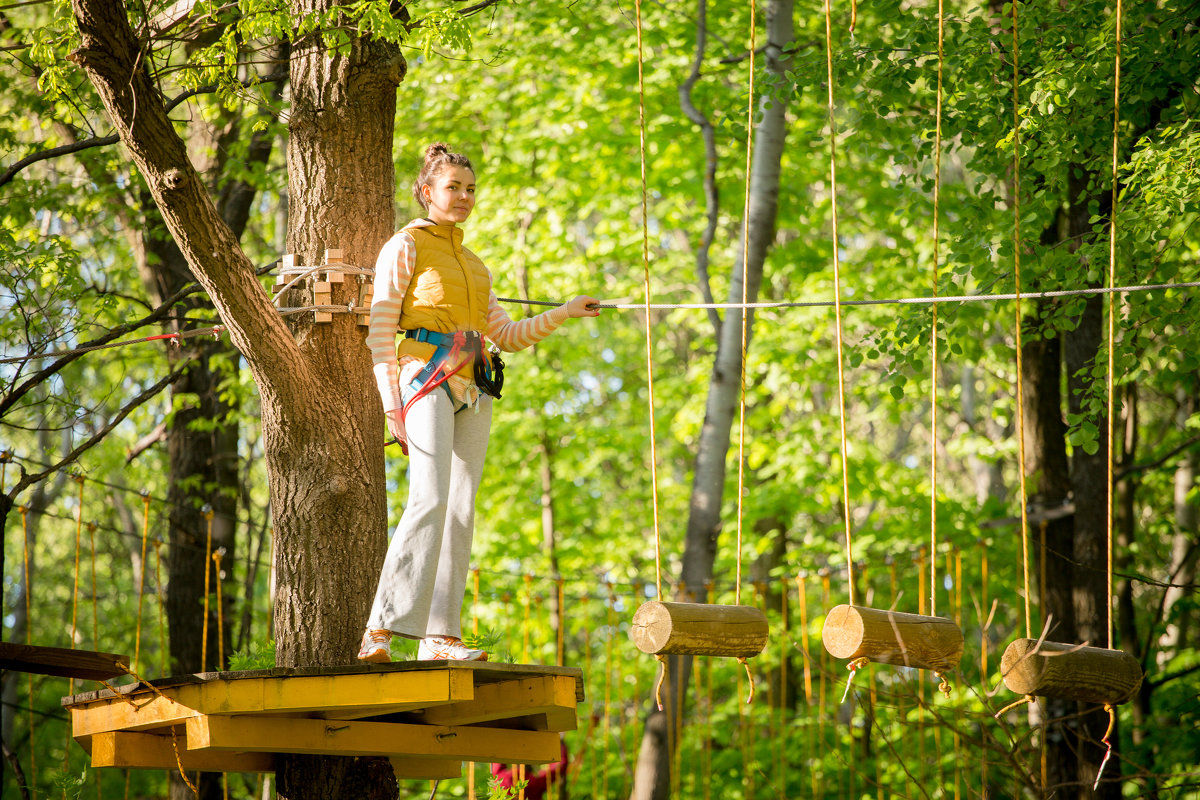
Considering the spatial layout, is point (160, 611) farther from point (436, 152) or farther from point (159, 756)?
point (436, 152)

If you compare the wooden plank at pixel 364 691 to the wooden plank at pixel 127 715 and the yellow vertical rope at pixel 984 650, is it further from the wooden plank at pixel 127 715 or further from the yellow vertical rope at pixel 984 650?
the yellow vertical rope at pixel 984 650

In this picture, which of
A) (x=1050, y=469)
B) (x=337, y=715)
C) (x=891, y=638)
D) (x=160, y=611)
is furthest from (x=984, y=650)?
(x=160, y=611)

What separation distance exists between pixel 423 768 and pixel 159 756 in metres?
0.91

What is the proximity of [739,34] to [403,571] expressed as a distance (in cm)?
664

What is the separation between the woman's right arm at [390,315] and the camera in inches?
124

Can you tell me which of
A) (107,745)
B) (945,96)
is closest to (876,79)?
(945,96)

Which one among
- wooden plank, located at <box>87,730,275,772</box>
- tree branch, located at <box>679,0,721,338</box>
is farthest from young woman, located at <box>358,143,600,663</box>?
tree branch, located at <box>679,0,721,338</box>

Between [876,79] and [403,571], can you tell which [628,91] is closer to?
[876,79]

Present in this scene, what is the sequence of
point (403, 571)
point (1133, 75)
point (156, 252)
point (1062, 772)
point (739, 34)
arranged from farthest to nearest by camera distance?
point (739, 34), point (156, 252), point (1062, 772), point (1133, 75), point (403, 571)

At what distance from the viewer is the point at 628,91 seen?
9016 millimetres

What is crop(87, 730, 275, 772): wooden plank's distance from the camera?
3.46 metres

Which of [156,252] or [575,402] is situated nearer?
[156,252]

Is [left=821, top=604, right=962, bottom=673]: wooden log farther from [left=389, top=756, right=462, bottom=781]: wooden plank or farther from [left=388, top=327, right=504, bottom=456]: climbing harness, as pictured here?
[left=389, top=756, right=462, bottom=781]: wooden plank

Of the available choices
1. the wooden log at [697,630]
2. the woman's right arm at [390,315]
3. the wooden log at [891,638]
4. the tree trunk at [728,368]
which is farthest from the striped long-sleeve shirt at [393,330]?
the tree trunk at [728,368]
